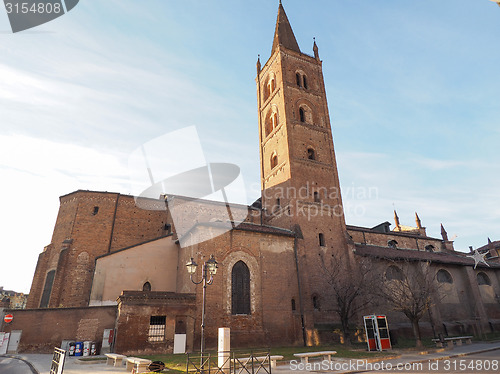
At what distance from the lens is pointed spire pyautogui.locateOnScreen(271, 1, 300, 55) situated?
107 feet

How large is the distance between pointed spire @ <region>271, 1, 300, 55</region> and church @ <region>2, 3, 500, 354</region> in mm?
237

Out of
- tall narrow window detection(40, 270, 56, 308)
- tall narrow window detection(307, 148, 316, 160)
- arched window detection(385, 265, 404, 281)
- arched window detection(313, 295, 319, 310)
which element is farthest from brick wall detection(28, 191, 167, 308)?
arched window detection(385, 265, 404, 281)

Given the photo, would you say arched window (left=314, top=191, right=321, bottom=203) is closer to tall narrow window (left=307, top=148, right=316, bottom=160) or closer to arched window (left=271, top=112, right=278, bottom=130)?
tall narrow window (left=307, top=148, right=316, bottom=160)

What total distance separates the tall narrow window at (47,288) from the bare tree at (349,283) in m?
21.4

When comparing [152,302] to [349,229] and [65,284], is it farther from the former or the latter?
[349,229]

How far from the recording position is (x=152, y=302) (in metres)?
16.9

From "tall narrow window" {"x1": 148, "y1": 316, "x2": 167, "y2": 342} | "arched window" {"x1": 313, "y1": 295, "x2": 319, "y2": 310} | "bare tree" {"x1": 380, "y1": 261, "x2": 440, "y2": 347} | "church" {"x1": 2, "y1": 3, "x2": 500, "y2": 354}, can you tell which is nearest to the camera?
"tall narrow window" {"x1": 148, "y1": 316, "x2": 167, "y2": 342}

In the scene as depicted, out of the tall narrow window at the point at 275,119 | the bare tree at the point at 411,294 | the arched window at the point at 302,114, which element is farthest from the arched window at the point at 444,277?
the tall narrow window at the point at 275,119

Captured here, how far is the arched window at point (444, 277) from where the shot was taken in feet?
90.6

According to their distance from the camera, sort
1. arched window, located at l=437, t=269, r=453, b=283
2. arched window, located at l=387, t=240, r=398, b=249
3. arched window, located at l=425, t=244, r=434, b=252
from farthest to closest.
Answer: arched window, located at l=425, t=244, r=434, b=252
arched window, located at l=387, t=240, r=398, b=249
arched window, located at l=437, t=269, r=453, b=283

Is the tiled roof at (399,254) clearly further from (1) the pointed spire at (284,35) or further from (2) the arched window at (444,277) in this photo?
(1) the pointed spire at (284,35)

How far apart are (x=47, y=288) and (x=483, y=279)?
39812 millimetres

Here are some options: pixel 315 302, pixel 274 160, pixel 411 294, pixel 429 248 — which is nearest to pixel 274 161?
pixel 274 160

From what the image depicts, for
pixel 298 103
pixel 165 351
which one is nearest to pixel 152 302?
pixel 165 351
